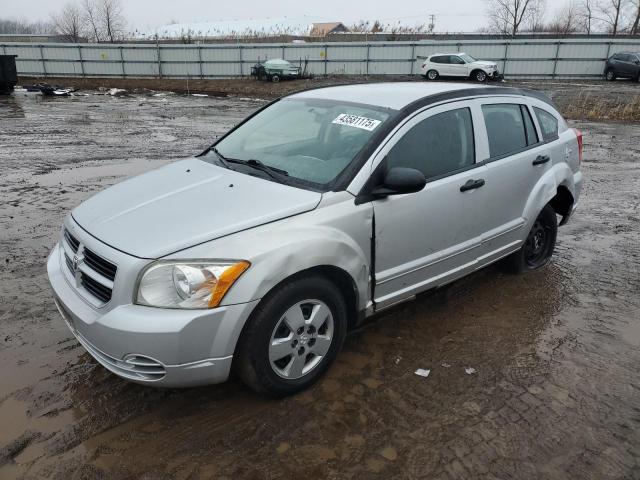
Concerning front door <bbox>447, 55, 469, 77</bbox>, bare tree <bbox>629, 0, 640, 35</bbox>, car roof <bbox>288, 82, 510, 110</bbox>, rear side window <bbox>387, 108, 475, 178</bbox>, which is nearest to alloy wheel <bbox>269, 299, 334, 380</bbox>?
rear side window <bbox>387, 108, 475, 178</bbox>

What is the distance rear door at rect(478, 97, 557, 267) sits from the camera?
4027 millimetres

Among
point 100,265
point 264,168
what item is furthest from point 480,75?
point 100,265

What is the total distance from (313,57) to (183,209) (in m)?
32.8

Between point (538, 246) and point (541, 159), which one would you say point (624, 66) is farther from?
point (541, 159)

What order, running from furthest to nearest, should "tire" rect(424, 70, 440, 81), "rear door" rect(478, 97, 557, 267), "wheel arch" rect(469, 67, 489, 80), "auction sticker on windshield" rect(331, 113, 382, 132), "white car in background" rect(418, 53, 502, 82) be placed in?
"tire" rect(424, 70, 440, 81), "white car in background" rect(418, 53, 502, 82), "wheel arch" rect(469, 67, 489, 80), "rear door" rect(478, 97, 557, 267), "auction sticker on windshield" rect(331, 113, 382, 132)

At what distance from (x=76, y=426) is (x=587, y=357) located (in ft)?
10.7

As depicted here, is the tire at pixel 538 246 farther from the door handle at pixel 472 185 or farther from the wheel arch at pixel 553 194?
Result: the door handle at pixel 472 185

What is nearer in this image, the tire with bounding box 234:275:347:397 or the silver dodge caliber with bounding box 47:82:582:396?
the silver dodge caliber with bounding box 47:82:582:396

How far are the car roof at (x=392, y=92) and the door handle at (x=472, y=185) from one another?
69 cm

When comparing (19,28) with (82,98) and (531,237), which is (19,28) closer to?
(82,98)

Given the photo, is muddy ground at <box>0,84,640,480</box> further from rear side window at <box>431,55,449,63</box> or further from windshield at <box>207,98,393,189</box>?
rear side window at <box>431,55,449,63</box>

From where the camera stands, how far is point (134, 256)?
2584 millimetres

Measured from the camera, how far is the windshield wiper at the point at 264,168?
3342mm

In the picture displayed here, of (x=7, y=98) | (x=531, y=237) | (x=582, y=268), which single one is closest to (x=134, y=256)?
(x=531, y=237)
